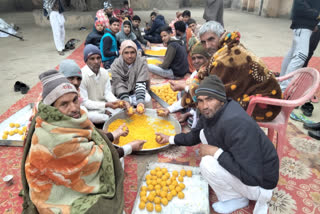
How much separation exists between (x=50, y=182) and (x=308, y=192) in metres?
2.51

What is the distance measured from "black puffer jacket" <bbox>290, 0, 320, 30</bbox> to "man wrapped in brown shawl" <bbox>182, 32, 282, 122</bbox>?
242cm

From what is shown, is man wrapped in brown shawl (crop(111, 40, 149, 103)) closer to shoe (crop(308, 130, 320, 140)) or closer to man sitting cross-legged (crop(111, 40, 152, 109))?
man sitting cross-legged (crop(111, 40, 152, 109))

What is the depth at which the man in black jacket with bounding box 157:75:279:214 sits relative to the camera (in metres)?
1.70

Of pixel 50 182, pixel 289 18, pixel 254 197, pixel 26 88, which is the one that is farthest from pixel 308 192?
pixel 289 18

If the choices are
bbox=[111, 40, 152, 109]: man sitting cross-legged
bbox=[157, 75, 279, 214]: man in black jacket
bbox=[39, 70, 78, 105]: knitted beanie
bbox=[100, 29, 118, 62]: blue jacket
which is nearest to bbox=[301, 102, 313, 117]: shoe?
bbox=[157, 75, 279, 214]: man in black jacket

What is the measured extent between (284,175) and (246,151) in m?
1.21

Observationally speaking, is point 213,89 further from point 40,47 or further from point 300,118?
point 40,47

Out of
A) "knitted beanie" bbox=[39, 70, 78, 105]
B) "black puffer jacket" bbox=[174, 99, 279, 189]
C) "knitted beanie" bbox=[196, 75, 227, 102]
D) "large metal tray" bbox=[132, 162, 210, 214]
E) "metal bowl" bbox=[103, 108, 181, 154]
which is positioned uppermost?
"knitted beanie" bbox=[39, 70, 78, 105]

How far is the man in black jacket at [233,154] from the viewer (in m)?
1.70

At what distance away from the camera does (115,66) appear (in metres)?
3.80

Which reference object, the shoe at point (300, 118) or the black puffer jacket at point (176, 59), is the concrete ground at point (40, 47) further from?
the shoe at point (300, 118)

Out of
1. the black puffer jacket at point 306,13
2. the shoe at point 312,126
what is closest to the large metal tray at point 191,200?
the shoe at point 312,126

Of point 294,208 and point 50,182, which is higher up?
point 50,182

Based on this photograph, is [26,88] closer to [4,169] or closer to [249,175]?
[4,169]
